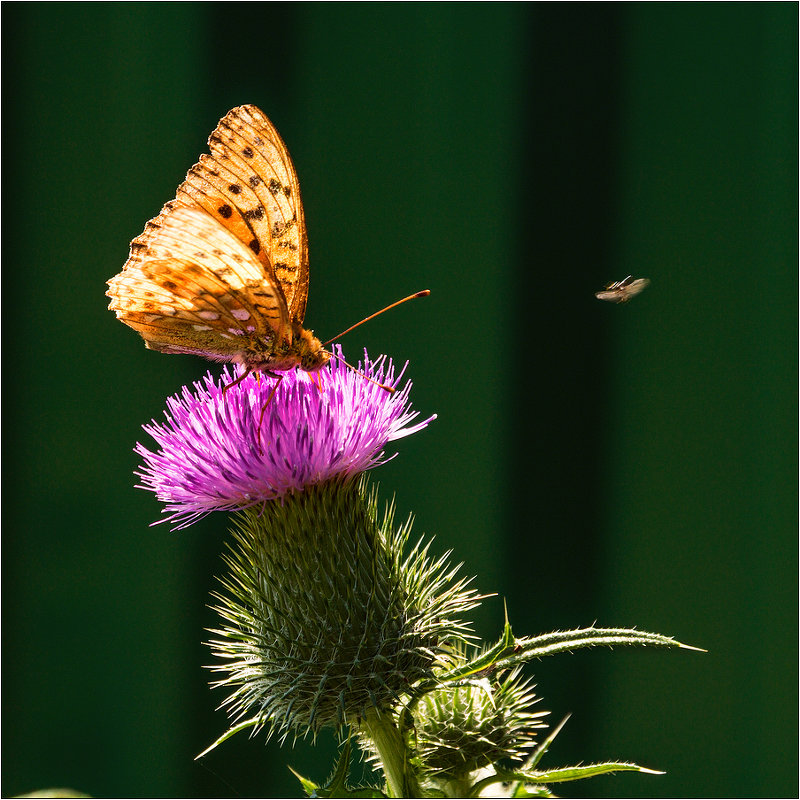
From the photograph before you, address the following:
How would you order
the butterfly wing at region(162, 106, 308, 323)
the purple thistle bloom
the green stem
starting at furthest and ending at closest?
the butterfly wing at region(162, 106, 308, 323) < the purple thistle bloom < the green stem

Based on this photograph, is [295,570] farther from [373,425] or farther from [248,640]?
[373,425]

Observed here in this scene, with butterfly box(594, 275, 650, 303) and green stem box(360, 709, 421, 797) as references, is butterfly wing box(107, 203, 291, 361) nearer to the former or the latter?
butterfly box(594, 275, 650, 303)

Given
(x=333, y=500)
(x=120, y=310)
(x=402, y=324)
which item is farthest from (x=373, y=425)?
(x=402, y=324)

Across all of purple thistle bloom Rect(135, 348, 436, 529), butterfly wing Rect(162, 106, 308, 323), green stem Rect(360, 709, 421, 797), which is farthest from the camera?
butterfly wing Rect(162, 106, 308, 323)

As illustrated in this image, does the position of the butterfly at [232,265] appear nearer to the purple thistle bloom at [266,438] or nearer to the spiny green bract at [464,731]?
the purple thistle bloom at [266,438]

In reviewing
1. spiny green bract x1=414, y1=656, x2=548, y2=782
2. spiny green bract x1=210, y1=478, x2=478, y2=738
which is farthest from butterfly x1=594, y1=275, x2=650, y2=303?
spiny green bract x1=414, y1=656, x2=548, y2=782

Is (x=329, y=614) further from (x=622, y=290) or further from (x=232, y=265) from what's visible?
(x=622, y=290)

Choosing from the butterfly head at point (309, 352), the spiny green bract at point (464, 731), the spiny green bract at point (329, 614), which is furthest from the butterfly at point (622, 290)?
the spiny green bract at point (464, 731)
